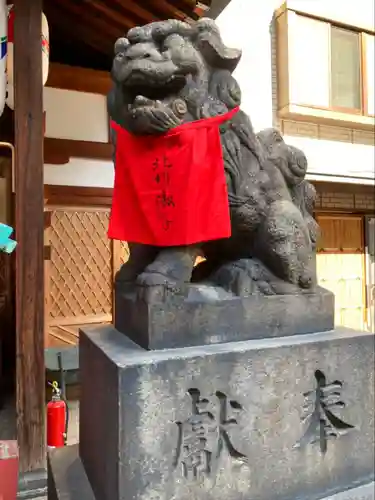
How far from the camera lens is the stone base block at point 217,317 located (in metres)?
1.75

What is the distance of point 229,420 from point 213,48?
153 cm

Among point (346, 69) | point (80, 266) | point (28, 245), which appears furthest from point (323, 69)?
point (28, 245)

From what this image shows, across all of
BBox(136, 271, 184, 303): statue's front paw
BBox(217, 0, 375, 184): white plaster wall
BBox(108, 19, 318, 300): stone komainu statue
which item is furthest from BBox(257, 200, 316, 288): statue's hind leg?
BBox(217, 0, 375, 184): white plaster wall

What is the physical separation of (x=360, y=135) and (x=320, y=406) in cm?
547

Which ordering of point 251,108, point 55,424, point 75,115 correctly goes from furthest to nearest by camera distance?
1. point 75,115
2. point 251,108
3. point 55,424

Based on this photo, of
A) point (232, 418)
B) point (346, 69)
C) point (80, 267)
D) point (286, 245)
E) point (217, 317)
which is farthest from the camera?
point (346, 69)

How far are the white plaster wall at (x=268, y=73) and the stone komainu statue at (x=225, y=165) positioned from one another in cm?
377

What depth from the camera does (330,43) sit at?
20.1 feet

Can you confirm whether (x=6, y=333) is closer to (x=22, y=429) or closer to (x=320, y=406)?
(x=22, y=429)

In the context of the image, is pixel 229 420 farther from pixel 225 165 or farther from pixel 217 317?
pixel 225 165

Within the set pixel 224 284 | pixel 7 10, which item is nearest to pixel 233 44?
pixel 7 10

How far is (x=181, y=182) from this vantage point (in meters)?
1.86

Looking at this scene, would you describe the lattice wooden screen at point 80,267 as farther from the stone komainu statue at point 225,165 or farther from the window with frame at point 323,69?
the stone komainu statue at point 225,165

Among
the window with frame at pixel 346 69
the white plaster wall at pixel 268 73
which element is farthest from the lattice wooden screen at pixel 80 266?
the window with frame at pixel 346 69
